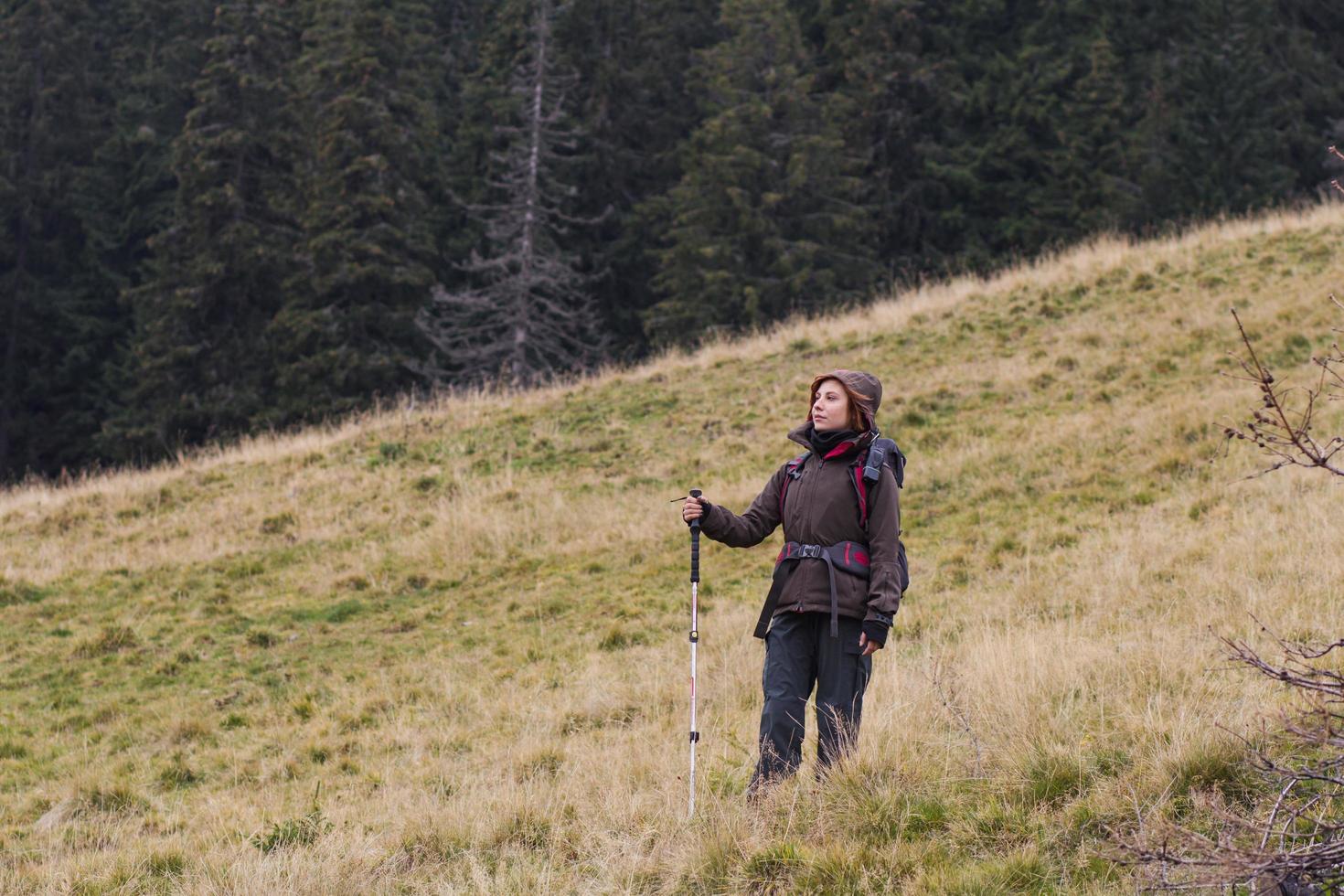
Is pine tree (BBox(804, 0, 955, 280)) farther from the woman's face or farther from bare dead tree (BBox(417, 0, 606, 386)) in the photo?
the woman's face

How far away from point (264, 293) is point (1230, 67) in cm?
2755

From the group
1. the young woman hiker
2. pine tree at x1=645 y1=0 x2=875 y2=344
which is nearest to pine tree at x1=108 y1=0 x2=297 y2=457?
pine tree at x1=645 y1=0 x2=875 y2=344

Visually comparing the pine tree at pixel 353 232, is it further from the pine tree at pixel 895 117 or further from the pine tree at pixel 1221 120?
the pine tree at pixel 1221 120

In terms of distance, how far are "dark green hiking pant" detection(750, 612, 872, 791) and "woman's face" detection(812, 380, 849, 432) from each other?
2.72 feet

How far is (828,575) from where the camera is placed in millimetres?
4895

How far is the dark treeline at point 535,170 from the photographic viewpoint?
30312 millimetres

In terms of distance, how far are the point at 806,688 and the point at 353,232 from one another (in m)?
27.2

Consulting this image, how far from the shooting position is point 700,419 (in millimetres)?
15742

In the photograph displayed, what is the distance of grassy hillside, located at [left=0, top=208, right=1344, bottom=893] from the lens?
15.8 feet

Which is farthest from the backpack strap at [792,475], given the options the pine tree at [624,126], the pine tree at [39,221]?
the pine tree at [39,221]

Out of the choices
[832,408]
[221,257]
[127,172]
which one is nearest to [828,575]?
[832,408]

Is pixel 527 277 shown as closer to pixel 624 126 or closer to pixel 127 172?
pixel 624 126

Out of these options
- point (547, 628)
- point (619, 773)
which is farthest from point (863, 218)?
point (619, 773)

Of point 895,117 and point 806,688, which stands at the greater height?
point 895,117
